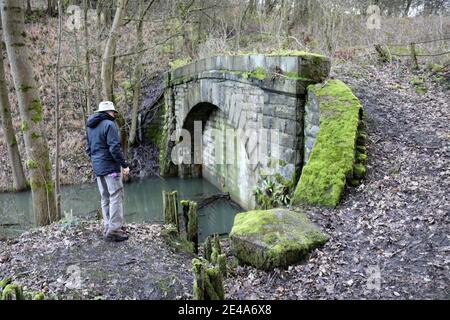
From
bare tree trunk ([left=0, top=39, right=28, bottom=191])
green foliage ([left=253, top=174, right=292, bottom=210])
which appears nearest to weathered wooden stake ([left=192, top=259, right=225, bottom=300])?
green foliage ([left=253, top=174, right=292, bottom=210])

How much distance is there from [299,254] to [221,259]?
912mm

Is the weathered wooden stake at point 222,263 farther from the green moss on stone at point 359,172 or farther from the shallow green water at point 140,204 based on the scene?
→ the shallow green water at point 140,204

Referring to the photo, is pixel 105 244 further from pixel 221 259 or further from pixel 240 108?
pixel 240 108

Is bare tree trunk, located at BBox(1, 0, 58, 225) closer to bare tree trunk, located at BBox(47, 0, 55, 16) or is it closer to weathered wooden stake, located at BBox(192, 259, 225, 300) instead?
weathered wooden stake, located at BBox(192, 259, 225, 300)

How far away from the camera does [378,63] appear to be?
10883 mm

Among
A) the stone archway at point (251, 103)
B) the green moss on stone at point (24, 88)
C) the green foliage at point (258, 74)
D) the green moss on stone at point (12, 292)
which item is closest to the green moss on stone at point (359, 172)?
the stone archway at point (251, 103)

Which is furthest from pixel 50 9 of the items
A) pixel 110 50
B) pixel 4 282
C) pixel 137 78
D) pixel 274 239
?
pixel 274 239

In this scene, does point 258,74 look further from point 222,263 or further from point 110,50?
point 110,50

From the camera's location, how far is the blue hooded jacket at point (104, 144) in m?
4.81

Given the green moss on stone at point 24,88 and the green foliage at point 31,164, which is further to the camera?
the green foliage at point 31,164

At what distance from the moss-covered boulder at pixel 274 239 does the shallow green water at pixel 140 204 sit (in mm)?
3853

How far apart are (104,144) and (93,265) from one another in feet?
4.51

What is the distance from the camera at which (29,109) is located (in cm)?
611
